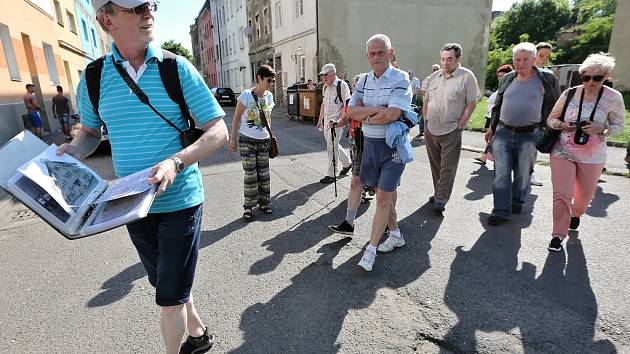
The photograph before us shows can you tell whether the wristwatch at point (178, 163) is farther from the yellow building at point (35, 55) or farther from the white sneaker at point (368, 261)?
the yellow building at point (35, 55)

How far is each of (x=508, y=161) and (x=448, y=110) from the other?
37.3 inches

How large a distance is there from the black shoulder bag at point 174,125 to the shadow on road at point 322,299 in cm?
147

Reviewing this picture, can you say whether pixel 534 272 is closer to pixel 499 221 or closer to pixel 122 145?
pixel 499 221

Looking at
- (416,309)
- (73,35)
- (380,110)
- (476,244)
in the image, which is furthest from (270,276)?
(73,35)

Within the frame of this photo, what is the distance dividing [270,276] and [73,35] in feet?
82.7

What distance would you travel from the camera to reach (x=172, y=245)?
73.5 inches

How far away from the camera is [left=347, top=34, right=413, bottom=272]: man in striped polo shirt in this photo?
10.6 feet

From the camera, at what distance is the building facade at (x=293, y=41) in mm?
19531

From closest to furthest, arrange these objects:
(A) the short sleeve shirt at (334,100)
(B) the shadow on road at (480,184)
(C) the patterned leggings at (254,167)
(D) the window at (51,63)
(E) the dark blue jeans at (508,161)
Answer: (E) the dark blue jeans at (508,161) < (C) the patterned leggings at (254,167) < (B) the shadow on road at (480,184) < (A) the short sleeve shirt at (334,100) < (D) the window at (51,63)

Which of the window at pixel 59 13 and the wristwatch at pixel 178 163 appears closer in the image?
the wristwatch at pixel 178 163

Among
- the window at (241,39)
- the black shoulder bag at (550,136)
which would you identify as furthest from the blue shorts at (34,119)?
the window at (241,39)

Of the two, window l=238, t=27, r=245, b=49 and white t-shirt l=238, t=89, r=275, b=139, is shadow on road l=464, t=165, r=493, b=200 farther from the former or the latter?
window l=238, t=27, r=245, b=49

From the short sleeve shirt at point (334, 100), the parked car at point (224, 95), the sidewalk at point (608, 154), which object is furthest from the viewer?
the parked car at point (224, 95)

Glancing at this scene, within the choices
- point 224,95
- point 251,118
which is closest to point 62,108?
point 251,118
